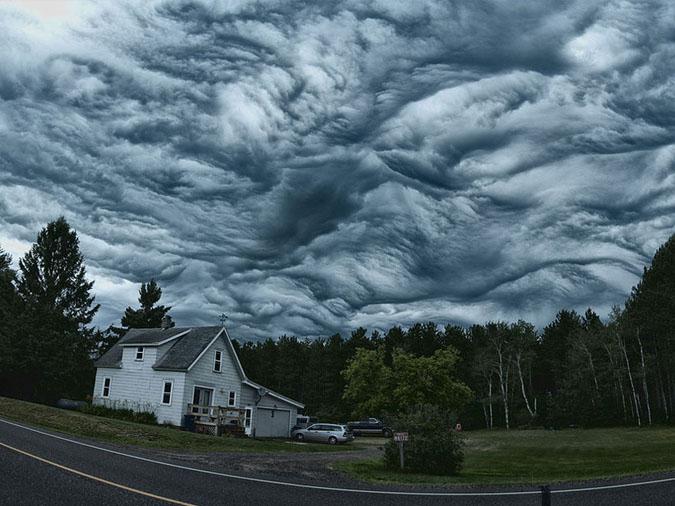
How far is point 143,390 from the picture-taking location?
4197 centimetres

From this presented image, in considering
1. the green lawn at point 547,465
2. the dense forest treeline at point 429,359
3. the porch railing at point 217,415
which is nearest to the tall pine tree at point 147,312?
the dense forest treeline at point 429,359

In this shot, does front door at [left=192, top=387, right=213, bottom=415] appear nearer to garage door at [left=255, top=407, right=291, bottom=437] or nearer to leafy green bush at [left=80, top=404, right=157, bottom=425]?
leafy green bush at [left=80, top=404, right=157, bottom=425]

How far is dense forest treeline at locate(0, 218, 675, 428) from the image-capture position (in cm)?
4809

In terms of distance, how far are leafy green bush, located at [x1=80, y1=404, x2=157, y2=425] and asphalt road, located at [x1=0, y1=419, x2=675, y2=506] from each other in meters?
23.6

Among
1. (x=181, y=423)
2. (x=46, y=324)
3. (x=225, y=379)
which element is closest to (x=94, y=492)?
(x=181, y=423)

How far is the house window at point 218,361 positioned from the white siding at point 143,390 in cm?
341

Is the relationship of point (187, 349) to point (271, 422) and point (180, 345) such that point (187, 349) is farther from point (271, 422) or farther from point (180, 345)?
point (271, 422)

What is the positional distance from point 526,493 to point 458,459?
6.04 metres

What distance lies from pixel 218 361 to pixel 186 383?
3.88 meters

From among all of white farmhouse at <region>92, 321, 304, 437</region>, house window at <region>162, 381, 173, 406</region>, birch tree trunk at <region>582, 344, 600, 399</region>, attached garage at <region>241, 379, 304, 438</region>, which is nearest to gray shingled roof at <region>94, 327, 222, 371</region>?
white farmhouse at <region>92, 321, 304, 437</region>

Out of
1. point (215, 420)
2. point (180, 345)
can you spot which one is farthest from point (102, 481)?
point (180, 345)

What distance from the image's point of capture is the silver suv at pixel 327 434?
43.6 m

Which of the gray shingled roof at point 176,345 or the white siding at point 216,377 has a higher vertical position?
the gray shingled roof at point 176,345

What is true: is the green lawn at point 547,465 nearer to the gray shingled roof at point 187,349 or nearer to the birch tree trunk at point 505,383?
the gray shingled roof at point 187,349
